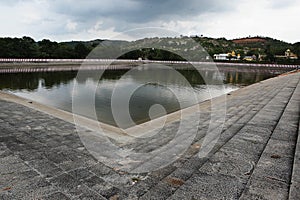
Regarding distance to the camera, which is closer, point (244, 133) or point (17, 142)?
point (244, 133)

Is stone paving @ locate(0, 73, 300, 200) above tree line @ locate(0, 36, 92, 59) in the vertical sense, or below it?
below

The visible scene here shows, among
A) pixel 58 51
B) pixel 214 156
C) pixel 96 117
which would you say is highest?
pixel 58 51

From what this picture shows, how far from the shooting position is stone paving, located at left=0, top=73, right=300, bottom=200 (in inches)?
82.8

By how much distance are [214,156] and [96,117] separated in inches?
238

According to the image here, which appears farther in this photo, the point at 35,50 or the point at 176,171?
the point at 35,50

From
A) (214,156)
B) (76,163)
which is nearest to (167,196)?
(214,156)

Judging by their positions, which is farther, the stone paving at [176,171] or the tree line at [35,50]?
the tree line at [35,50]

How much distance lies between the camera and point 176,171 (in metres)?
2.59

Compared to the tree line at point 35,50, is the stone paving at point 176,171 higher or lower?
lower

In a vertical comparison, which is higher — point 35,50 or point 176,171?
point 35,50

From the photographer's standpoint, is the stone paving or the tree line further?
the tree line

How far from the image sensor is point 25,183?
100.0 inches

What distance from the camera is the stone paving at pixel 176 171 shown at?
2.10m

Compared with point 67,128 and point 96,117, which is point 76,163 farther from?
point 96,117
